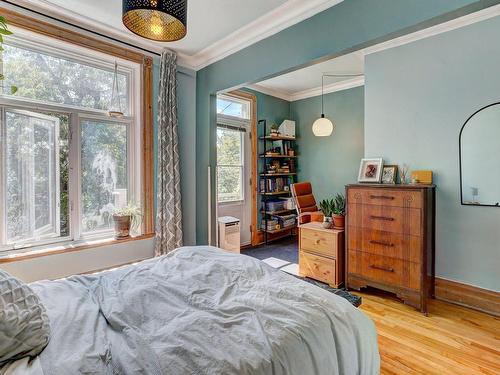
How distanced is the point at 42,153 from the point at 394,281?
136 inches

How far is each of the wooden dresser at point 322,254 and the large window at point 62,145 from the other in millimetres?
2000

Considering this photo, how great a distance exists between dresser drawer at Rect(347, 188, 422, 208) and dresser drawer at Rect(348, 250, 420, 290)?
1.69 feet

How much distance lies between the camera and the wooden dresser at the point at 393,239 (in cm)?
240

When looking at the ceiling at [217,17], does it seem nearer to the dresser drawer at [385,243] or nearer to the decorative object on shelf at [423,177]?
the decorative object on shelf at [423,177]

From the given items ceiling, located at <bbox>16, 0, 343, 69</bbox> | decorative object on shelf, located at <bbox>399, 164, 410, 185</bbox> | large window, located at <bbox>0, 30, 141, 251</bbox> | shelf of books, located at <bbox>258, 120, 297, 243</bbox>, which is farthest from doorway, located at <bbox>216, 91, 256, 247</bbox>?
decorative object on shelf, located at <bbox>399, 164, 410, 185</bbox>

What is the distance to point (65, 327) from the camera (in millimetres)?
1053

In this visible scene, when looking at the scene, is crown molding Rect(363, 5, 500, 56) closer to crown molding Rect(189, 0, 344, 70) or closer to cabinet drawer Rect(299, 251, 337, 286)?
crown molding Rect(189, 0, 344, 70)

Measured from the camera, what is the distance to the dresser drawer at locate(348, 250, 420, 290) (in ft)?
8.02

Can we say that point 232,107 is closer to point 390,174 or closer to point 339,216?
point 339,216

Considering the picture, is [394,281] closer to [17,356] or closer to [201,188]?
[201,188]

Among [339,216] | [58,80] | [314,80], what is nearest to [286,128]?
[314,80]

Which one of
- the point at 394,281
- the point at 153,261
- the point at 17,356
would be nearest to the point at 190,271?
the point at 153,261

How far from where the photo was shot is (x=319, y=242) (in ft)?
10.1

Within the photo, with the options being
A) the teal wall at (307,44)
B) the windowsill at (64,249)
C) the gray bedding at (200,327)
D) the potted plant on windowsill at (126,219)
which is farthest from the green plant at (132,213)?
the gray bedding at (200,327)
